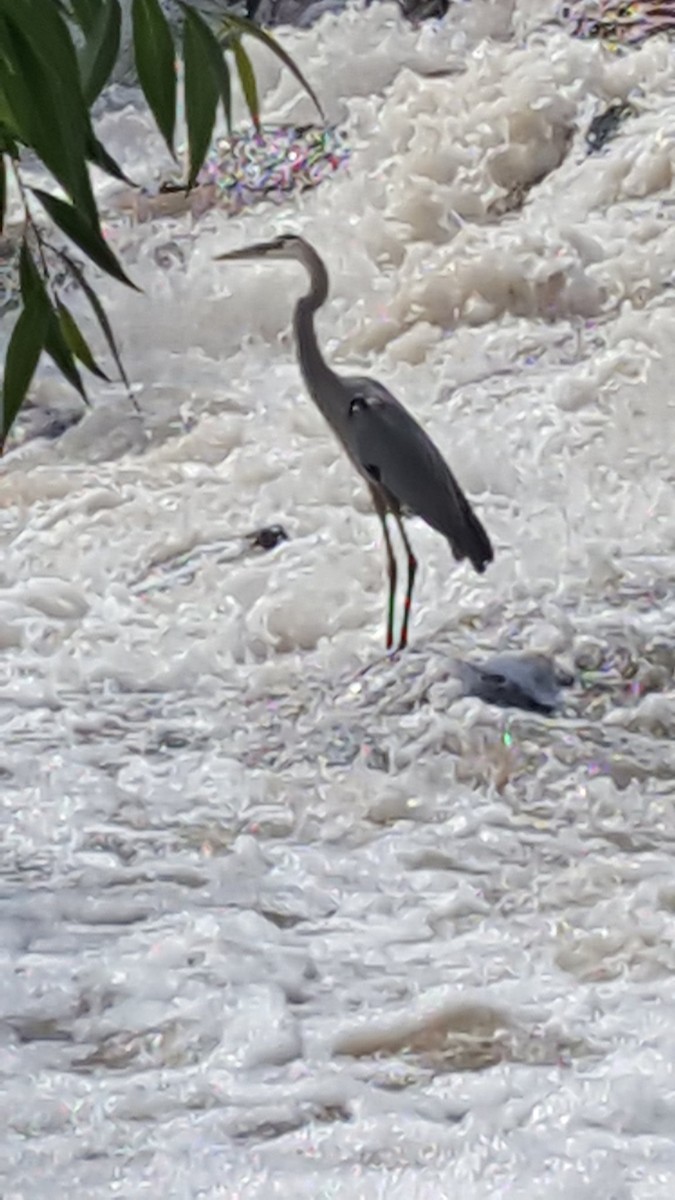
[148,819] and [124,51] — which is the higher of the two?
[124,51]

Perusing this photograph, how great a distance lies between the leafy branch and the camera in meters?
0.48

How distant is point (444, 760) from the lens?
1460mm

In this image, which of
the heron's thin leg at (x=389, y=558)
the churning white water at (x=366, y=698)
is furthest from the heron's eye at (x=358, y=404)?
the churning white water at (x=366, y=698)

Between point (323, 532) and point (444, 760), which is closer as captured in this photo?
point (444, 760)

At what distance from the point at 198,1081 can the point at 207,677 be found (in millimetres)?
685

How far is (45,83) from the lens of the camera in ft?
1.59

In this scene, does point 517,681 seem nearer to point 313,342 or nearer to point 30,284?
point 313,342

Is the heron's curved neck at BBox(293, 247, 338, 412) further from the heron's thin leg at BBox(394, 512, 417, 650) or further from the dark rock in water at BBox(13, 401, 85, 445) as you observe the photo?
the dark rock in water at BBox(13, 401, 85, 445)

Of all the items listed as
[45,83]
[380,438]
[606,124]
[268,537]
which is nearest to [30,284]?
[45,83]

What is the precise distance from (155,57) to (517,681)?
1.03m

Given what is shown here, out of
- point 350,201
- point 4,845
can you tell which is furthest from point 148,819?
point 350,201

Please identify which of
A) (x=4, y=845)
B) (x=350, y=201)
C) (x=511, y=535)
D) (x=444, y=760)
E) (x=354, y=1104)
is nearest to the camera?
(x=354, y=1104)

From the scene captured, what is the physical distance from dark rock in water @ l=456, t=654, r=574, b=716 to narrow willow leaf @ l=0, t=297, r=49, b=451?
0.99 meters

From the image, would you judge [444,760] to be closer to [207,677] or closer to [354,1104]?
[207,677]
